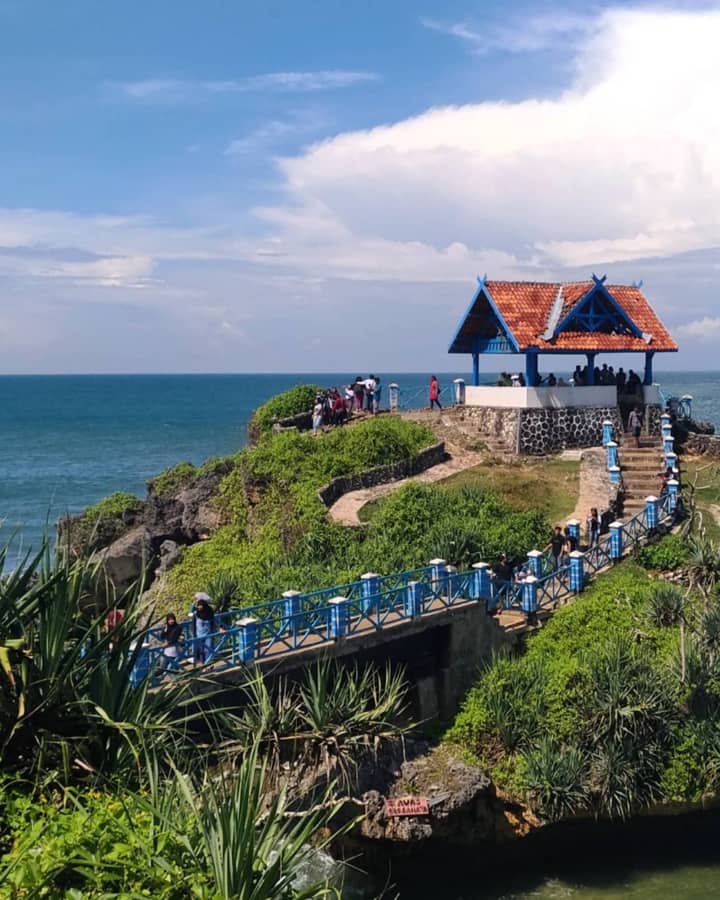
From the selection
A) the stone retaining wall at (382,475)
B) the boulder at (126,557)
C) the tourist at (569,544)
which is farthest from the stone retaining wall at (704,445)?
the boulder at (126,557)

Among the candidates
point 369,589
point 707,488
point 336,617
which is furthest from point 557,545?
point 707,488

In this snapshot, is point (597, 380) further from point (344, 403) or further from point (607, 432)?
point (344, 403)

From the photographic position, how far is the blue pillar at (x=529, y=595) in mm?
21375

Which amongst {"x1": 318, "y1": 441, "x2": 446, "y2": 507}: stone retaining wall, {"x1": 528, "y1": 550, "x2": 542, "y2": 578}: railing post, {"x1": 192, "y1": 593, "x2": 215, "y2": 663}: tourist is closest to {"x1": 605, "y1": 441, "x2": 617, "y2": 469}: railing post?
{"x1": 318, "y1": 441, "x2": 446, "y2": 507}: stone retaining wall

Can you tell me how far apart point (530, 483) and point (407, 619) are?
11.5m

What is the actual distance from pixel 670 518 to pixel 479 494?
5.07m

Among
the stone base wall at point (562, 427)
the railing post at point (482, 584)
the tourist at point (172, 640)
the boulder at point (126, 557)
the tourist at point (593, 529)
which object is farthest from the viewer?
the stone base wall at point (562, 427)

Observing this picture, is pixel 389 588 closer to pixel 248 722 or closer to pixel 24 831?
pixel 248 722

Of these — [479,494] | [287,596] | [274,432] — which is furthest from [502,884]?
[274,432]

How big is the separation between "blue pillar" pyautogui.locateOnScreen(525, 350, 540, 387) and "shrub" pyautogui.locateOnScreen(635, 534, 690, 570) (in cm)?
1017

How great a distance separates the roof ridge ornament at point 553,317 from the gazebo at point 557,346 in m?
0.03

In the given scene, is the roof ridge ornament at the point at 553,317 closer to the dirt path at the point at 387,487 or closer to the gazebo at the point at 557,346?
the gazebo at the point at 557,346

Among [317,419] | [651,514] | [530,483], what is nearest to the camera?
[651,514]

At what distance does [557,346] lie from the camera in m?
32.7
